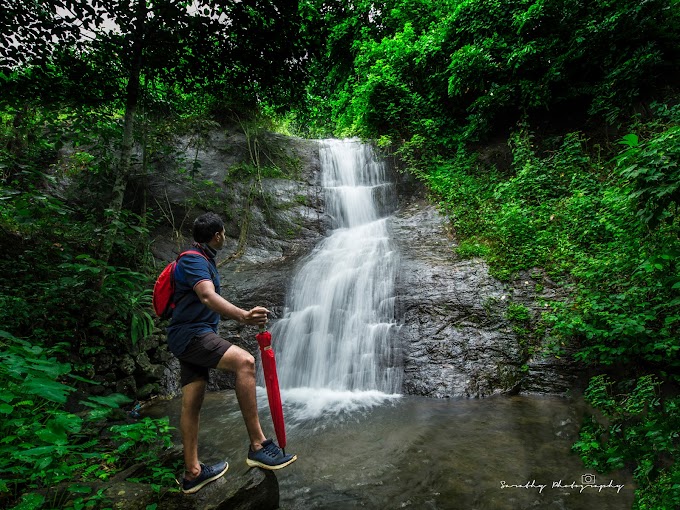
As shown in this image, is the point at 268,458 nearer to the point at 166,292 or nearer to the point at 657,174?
the point at 166,292

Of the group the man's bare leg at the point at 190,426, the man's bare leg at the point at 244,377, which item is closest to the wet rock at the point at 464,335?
the man's bare leg at the point at 244,377

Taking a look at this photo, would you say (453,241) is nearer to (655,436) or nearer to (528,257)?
(528,257)

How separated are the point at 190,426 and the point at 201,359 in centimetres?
50

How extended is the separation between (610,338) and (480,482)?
260 cm

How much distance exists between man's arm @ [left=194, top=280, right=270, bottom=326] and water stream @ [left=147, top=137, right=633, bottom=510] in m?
1.40

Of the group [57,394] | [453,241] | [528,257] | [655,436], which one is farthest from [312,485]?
[453,241]

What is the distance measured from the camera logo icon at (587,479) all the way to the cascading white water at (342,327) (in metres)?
2.55

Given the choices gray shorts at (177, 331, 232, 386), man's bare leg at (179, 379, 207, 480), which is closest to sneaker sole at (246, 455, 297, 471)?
man's bare leg at (179, 379, 207, 480)

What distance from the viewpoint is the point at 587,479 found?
298cm

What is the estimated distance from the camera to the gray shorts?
257 centimetres

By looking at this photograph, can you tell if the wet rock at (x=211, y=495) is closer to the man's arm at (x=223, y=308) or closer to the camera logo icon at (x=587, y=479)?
the man's arm at (x=223, y=308)

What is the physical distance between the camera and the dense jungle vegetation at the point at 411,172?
2.74m

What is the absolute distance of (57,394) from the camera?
1951 mm

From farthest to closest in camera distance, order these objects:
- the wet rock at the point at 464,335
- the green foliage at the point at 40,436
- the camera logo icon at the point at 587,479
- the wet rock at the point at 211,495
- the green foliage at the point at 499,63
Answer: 1. the green foliage at the point at 499,63
2. the wet rock at the point at 464,335
3. the camera logo icon at the point at 587,479
4. the wet rock at the point at 211,495
5. the green foliage at the point at 40,436
